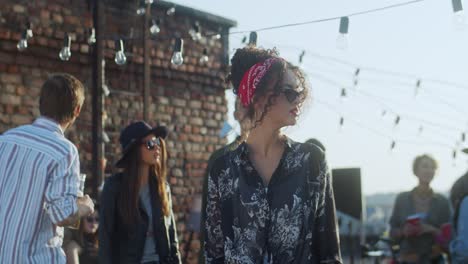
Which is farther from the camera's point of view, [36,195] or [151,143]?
[151,143]

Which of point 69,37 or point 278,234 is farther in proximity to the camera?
point 69,37

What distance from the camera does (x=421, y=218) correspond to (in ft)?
23.0

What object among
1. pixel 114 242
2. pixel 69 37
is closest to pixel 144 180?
pixel 114 242

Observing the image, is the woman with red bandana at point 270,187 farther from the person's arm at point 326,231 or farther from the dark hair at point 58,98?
the dark hair at point 58,98

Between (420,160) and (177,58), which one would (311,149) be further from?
(177,58)

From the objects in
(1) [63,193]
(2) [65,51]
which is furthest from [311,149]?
(2) [65,51]

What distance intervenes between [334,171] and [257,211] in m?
5.92

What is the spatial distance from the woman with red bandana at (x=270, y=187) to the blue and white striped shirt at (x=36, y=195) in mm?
771

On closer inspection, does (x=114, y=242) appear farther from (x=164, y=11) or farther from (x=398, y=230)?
(x=164, y=11)

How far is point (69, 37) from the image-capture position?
8.69 meters

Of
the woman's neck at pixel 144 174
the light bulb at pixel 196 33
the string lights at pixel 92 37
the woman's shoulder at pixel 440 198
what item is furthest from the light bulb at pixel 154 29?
the woman's neck at pixel 144 174

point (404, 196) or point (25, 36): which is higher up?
point (25, 36)

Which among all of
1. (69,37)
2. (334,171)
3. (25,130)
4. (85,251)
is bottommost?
(85,251)

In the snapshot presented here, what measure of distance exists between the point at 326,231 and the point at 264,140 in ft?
1.33
